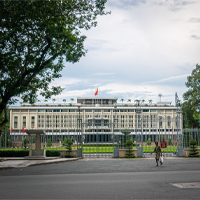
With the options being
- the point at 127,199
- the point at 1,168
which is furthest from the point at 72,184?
the point at 1,168

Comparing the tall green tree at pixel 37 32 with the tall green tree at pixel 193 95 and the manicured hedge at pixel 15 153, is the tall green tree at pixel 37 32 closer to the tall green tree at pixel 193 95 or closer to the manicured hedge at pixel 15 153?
the manicured hedge at pixel 15 153

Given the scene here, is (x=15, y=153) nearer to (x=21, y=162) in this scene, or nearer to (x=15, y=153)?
(x=15, y=153)

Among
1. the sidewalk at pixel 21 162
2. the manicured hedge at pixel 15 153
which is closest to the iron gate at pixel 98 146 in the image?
the sidewalk at pixel 21 162

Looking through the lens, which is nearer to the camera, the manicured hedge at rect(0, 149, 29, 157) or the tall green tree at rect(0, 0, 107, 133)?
the tall green tree at rect(0, 0, 107, 133)

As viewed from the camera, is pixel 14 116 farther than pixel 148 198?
Yes

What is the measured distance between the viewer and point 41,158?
23578 millimetres

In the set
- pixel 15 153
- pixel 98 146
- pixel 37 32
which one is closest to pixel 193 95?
pixel 98 146

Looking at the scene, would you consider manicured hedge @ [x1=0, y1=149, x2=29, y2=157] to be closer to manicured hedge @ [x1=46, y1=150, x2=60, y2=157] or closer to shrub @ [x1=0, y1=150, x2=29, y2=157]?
shrub @ [x1=0, y1=150, x2=29, y2=157]

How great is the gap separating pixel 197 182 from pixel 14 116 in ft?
283

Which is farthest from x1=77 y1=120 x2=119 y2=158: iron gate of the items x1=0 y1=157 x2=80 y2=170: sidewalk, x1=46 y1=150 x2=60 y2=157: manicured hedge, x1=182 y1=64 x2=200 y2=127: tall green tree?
x1=182 y1=64 x2=200 y2=127: tall green tree

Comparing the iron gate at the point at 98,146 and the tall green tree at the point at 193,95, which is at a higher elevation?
the tall green tree at the point at 193,95

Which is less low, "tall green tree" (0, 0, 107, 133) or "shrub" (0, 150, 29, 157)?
"tall green tree" (0, 0, 107, 133)

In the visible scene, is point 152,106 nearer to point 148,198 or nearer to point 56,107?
point 56,107

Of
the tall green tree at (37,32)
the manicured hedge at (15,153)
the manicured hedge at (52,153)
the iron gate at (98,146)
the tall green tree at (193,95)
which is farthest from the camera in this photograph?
the tall green tree at (193,95)
